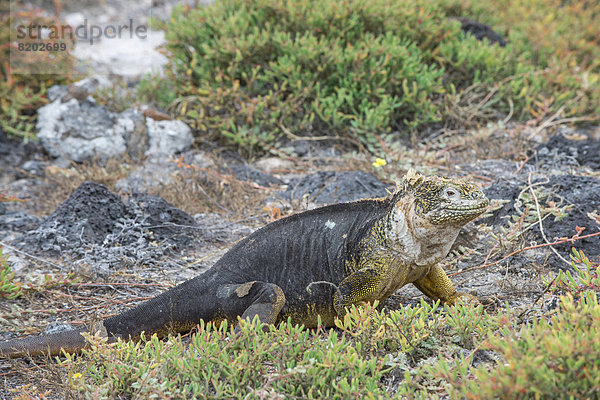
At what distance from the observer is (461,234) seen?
14.6 feet

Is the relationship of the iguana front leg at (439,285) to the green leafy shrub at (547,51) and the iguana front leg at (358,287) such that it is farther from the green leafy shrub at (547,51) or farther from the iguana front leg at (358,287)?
the green leafy shrub at (547,51)

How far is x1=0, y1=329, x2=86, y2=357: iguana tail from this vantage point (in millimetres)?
3332

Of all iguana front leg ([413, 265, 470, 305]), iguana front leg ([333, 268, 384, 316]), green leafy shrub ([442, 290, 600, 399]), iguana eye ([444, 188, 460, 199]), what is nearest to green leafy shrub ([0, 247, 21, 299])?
iguana front leg ([333, 268, 384, 316])

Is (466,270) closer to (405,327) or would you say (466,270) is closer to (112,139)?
(405,327)

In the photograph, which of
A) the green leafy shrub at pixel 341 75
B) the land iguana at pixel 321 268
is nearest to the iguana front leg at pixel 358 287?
the land iguana at pixel 321 268

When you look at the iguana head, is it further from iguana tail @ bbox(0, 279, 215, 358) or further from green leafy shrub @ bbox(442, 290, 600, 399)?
iguana tail @ bbox(0, 279, 215, 358)

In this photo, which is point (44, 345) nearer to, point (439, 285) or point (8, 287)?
point (8, 287)

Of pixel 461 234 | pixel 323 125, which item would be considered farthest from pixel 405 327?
pixel 323 125

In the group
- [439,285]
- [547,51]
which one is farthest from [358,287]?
[547,51]

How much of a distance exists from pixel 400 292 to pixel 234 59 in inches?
173

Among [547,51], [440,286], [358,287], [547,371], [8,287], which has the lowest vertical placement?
[8,287]

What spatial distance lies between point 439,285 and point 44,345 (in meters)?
2.36

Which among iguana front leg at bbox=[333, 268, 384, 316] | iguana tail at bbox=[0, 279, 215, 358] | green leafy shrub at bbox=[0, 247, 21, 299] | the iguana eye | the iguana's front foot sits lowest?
green leafy shrub at bbox=[0, 247, 21, 299]

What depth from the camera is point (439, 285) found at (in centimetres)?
359
